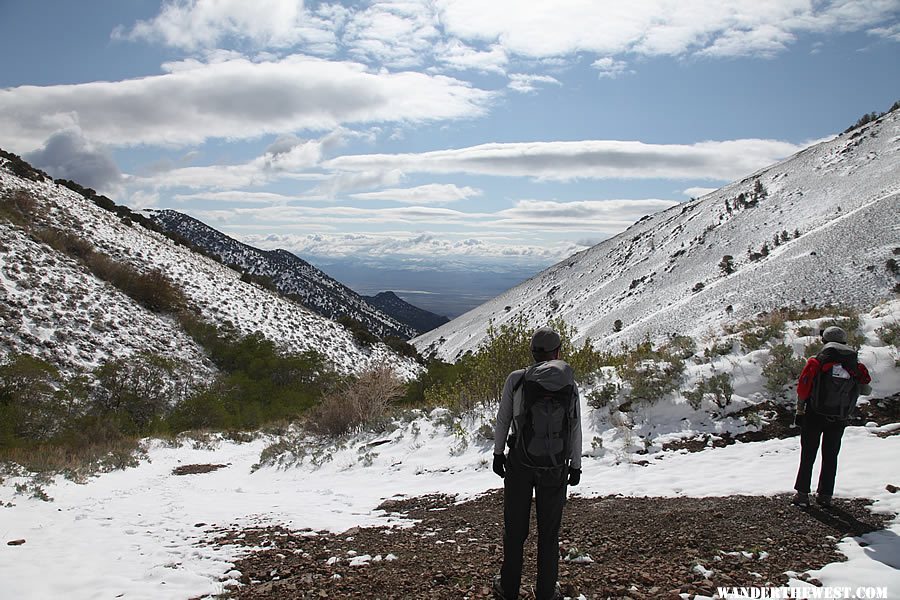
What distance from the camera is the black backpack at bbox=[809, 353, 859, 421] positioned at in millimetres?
5414

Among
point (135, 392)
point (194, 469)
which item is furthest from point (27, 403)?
point (194, 469)

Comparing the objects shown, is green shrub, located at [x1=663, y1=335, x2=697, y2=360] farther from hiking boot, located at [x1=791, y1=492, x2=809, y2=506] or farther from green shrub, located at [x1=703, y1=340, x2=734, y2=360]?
hiking boot, located at [x1=791, y1=492, x2=809, y2=506]

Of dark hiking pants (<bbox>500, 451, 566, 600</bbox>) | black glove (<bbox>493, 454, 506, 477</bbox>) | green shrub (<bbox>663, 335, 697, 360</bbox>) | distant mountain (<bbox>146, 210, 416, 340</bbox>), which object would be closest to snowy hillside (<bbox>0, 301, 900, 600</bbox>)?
dark hiking pants (<bbox>500, 451, 566, 600</bbox>)

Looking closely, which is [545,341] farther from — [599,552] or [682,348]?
[682,348]

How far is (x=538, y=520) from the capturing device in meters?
3.93

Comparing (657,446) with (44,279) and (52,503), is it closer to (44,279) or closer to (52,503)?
(52,503)

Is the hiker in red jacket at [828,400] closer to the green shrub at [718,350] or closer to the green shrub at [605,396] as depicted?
the green shrub at [605,396]

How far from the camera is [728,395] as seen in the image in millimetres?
9102

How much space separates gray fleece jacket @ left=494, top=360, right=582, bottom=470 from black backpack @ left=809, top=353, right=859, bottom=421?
10.6ft

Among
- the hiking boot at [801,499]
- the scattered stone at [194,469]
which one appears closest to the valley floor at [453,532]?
the hiking boot at [801,499]

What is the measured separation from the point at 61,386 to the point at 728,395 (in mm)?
22300

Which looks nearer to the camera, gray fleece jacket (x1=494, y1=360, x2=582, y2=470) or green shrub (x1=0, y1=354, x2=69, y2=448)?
gray fleece jacket (x1=494, y1=360, x2=582, y2=470)

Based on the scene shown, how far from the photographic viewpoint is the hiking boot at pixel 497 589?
13.4 feet

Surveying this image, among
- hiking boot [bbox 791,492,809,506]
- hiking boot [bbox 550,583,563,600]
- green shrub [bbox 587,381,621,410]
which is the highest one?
green shrub [bbox 587,381,621,410]
